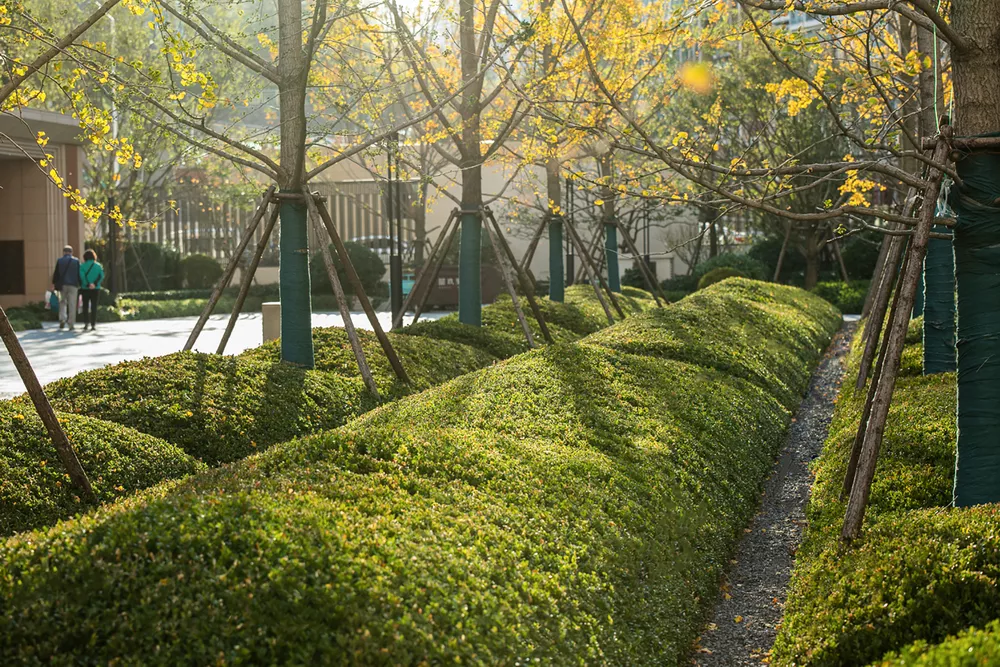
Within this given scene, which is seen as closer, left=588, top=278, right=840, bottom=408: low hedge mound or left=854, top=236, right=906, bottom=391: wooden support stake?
left=854, top=236, right=906, bottom=391: wooden support stake

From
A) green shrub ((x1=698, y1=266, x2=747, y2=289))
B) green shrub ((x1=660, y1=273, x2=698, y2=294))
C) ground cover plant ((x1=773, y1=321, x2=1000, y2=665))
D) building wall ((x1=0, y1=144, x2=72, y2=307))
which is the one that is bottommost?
Answer: ground cover plant ((x1=773, y1=321, x2=1000, y2=665))

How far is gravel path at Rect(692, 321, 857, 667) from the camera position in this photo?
4.80m

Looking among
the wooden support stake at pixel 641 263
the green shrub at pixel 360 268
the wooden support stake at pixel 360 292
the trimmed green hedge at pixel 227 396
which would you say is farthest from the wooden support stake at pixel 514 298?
the green shrub at pixel 360 268

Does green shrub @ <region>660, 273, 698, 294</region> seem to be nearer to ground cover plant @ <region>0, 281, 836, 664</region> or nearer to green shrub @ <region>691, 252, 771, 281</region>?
green shrub @ <region>691, 252, 771, 281</region>

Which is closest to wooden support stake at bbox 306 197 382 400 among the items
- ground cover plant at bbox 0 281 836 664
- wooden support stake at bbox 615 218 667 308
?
ground cover plant at bbox 0 281 836 664

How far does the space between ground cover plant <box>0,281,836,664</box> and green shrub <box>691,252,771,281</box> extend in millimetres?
21107

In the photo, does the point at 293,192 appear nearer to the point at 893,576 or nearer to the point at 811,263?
the point at 893,576

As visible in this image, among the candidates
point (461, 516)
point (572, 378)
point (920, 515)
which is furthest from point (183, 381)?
point (920, 515)

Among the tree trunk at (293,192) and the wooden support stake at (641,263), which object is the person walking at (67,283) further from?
the tree trunk at (293,192)

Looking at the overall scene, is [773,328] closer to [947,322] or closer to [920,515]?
[947,322]

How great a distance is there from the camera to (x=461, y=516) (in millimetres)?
4434

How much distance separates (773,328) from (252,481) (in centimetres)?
1071

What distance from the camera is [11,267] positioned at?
79.6 feet

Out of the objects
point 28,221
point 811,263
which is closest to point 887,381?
point 28,221
